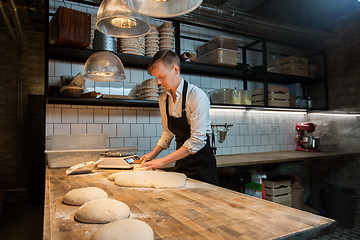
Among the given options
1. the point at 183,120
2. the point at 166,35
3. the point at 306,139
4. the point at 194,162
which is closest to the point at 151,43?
the point at 166,35

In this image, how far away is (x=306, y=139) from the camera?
3.94m

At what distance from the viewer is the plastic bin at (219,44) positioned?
3134mm

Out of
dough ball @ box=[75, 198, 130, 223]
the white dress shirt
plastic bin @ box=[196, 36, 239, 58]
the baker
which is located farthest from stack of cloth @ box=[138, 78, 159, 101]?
dough ball @ box=[75, 198, 130, 223]

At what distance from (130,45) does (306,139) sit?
3031 mm

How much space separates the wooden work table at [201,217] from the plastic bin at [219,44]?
2329 millimetres

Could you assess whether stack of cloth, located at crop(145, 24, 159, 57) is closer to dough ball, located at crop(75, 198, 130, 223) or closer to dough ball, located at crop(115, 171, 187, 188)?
dough ball, located at crop(115, 171, 187, 188)

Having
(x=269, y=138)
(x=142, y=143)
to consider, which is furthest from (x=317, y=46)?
(x=142, y=143)

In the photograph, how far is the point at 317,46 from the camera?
174 inches

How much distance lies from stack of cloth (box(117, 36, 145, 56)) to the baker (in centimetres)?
83

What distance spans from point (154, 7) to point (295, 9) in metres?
3.67

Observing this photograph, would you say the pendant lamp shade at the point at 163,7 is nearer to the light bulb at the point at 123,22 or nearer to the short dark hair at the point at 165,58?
the light bulb at the point at 123,22

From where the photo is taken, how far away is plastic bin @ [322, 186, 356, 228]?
11.1 feet

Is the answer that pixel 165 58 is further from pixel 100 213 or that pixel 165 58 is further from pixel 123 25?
pixel 100 213

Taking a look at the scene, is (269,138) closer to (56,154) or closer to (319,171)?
(319,171)
